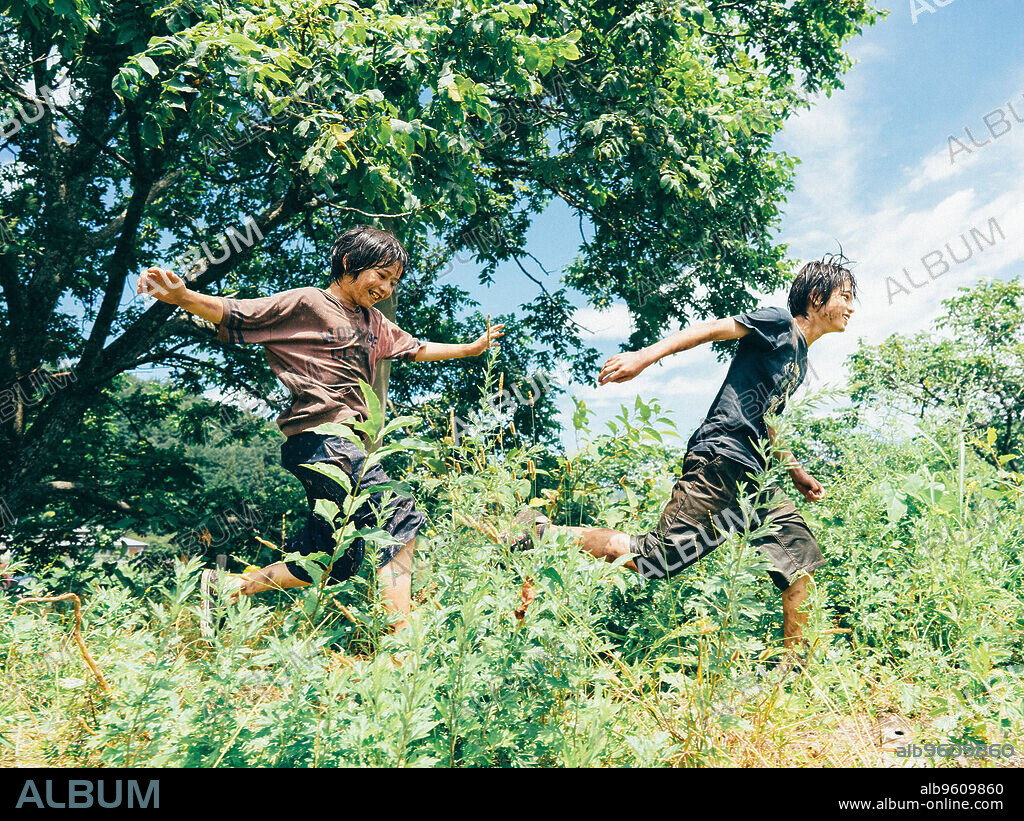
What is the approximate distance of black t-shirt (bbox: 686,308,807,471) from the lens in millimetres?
2738

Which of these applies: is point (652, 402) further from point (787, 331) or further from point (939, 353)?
point (939, 353)

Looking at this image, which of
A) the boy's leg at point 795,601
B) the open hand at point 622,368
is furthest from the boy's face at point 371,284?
the boy's leg at point 795,601

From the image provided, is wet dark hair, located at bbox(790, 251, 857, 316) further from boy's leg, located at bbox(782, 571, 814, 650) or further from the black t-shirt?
boy's leg, located at bbox(782, 571, 814, 650)

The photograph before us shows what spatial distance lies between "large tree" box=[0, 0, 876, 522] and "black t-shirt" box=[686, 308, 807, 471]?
2.47 m

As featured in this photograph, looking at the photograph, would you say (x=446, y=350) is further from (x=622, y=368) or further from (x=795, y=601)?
(x=795, y=601)

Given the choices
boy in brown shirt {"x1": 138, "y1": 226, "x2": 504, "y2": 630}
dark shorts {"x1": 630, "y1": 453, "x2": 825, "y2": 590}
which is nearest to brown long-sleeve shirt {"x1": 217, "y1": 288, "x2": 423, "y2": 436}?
boy in brown shirt {"x1": 138, "y1": 226, "x2": 504, "y2": 630}

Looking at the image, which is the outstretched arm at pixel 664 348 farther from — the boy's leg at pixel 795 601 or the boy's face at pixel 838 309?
the boy's leg at pixel 795 601

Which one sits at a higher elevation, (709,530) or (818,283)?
(818,283)

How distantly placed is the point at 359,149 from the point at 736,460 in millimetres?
3127

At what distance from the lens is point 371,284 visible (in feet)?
9.05

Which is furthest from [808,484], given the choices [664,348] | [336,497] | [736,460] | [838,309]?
[336,497]

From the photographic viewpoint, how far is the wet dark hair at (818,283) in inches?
116
